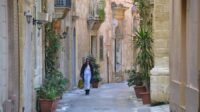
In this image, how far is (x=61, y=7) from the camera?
949 inches

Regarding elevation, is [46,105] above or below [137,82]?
below

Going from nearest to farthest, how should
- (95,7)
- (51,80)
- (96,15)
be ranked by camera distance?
(51,80) → (96,15) → (95,7)

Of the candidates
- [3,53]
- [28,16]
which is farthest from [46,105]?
[3,53]

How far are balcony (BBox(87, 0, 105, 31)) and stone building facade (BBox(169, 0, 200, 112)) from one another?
1899 cm

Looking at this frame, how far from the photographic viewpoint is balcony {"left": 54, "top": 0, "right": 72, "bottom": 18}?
78.2 feet

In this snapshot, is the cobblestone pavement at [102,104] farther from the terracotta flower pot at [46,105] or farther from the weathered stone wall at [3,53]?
the weathered stone wall at [3,53]

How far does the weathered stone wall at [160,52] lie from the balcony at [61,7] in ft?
21.3

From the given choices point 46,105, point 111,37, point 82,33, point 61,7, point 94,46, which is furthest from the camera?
point 111,37

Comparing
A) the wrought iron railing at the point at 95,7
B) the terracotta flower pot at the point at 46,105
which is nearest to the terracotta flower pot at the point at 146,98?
the terracotta flower pot at the point at 46,105

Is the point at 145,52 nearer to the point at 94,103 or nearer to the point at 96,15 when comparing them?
the point at 94,103

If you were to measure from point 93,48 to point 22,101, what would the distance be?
1943cm

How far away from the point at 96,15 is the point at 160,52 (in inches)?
542

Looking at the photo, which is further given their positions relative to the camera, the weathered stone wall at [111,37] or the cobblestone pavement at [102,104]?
the weathered stone wall at [111,37]

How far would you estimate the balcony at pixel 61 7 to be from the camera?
2383 centimetres
